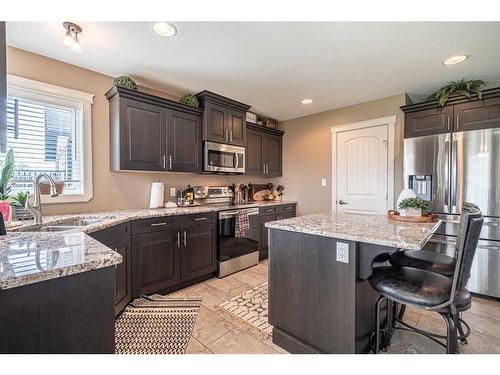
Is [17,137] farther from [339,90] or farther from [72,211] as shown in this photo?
[339,90]

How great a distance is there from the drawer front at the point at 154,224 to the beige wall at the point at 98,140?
0.62m

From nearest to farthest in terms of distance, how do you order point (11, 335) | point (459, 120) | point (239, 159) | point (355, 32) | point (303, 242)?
point (11, 335) < point (303, 242) < point (355, 32) < point (459, 120) < point (239, 159)

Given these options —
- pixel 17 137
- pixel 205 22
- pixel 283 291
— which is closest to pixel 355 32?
pixel 205 22

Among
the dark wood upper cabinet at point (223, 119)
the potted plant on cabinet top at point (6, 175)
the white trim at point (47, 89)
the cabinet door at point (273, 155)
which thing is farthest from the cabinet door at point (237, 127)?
the potted plant on cabinet top at point (6, 175)

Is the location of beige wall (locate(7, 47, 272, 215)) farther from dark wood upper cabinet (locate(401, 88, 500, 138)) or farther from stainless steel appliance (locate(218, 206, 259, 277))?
dark wood upper cabinet (locate(401, 88, 500, 138))

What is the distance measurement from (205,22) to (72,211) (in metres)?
2.23

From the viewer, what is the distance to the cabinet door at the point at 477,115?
2.55 m

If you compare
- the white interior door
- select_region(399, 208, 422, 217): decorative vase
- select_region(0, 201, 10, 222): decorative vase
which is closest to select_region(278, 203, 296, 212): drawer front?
the white interior door

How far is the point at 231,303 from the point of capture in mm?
2420

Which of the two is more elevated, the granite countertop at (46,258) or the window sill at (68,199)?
the window sill at (68,199)

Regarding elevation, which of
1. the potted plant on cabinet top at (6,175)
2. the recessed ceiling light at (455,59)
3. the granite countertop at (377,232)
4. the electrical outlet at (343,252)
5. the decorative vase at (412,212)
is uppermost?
the recessed ceiling light at (455,59)

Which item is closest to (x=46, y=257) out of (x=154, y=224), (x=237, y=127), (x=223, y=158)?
(x=154, y=224)

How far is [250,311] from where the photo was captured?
2.27 m

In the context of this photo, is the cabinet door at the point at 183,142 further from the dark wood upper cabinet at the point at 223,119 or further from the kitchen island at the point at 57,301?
the kitchen island at the point at 57,301
